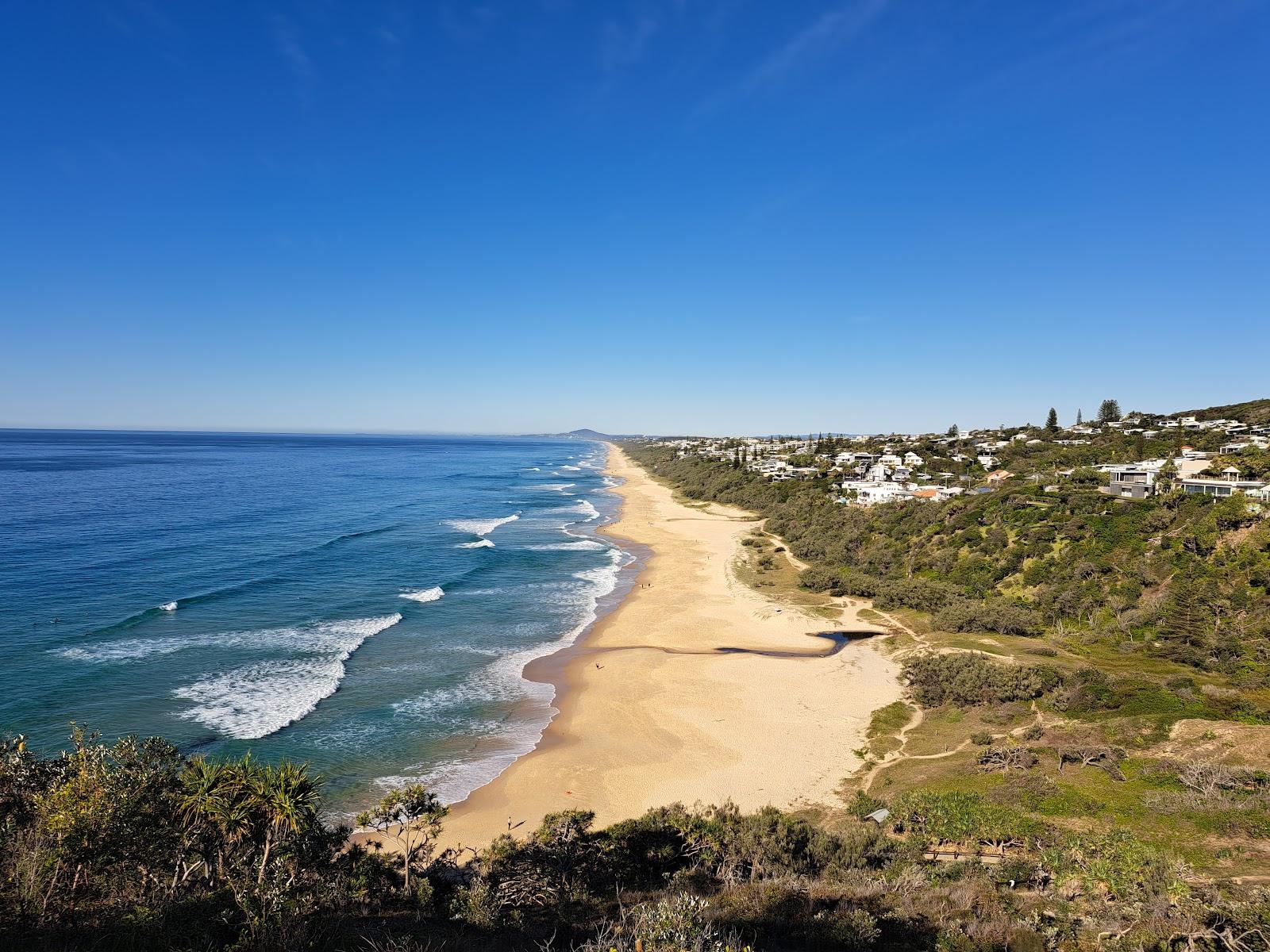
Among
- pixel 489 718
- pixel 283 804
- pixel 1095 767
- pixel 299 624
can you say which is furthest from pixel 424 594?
pixel 1095 767

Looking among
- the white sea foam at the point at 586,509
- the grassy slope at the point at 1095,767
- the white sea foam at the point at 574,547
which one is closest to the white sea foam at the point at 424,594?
the white sea foam at the point at 574,547

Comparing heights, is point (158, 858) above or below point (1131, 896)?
above

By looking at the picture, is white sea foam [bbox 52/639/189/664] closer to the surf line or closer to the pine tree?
the surf line

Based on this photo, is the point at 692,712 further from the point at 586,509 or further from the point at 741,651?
the point at 586,509

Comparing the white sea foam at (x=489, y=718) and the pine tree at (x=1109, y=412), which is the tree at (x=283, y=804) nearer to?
the white sea foam at (x=489, y=718)

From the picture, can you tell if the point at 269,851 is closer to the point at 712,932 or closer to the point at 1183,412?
the point at 712,932

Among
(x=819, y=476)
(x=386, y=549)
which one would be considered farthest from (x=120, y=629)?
(x=819, y=476)
